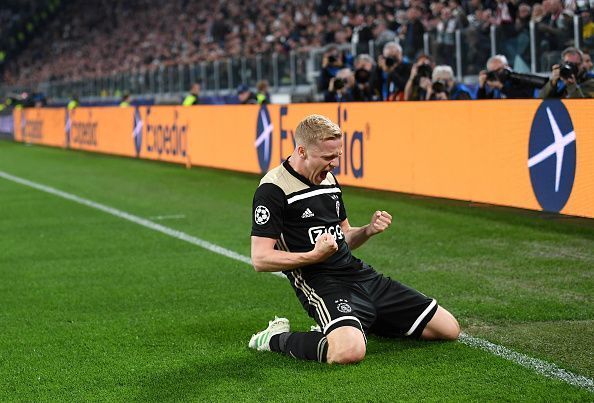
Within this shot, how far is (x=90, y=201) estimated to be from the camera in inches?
638

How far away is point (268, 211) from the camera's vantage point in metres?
6.09

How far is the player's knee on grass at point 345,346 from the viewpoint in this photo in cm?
595

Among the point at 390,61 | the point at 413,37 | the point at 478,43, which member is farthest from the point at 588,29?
the point at 413,37

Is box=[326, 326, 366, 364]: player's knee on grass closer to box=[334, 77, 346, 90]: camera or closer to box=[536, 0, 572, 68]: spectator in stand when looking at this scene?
box=[334, 77, 346, 90]: camera

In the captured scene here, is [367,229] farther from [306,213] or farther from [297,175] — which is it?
[297,175]

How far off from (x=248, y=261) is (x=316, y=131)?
428 centimetres

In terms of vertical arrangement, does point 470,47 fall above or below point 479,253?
above

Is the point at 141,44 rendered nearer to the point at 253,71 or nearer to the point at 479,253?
the point at 253,71

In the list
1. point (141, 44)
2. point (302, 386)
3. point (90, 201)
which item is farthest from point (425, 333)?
point (141, 44)

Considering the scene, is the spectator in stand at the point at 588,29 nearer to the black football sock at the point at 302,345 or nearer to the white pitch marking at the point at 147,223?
the white pitch marking at the point at 147,223

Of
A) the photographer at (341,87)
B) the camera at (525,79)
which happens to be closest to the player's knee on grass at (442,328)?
the camera at (525,79)

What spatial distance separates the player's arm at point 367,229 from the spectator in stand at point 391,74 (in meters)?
10.7

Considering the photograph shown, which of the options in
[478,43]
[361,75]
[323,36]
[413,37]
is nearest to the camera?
[361,75]

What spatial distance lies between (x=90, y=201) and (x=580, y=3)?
28.1ft
